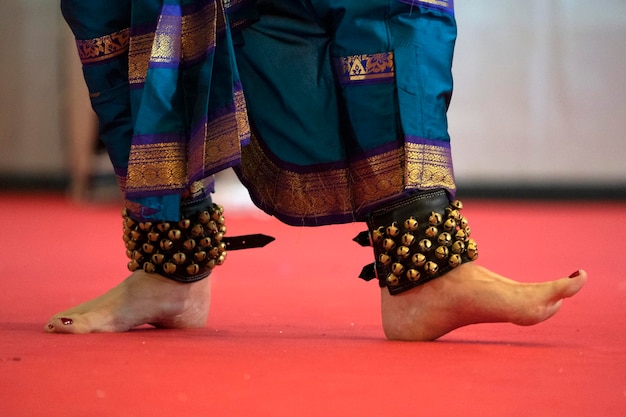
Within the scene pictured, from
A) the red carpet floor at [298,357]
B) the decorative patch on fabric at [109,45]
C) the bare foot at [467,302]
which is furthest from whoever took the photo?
the decorative patch on fabric at [109,45]

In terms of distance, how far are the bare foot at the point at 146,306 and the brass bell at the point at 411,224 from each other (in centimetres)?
36

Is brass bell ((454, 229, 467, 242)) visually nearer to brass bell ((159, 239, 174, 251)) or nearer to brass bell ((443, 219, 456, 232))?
brass bell ((443, 219, 456, 232))

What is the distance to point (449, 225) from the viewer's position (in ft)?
4.29

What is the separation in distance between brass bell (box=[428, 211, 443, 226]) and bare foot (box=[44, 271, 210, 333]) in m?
0.39

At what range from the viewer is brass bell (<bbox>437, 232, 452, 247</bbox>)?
1307 millimetres

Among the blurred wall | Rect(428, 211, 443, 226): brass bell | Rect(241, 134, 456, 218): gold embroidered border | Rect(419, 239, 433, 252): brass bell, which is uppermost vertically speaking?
the blurred wall

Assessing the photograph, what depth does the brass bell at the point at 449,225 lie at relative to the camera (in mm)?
1308

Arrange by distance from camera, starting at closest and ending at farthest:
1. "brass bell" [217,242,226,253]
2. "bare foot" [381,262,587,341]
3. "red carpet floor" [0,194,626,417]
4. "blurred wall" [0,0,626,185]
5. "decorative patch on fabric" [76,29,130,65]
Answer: "red carpet floor" [0,194,626,417], "bare foot" [381,262,587,341], "decorative patch on fabric" [76,29,130,65], "brass bell" [217,242,226,253], "blurred wall" [0,0,626,185]

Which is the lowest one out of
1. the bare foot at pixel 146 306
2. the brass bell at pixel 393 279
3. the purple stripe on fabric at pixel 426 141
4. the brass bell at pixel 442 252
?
the bare foot at pixel 146 306

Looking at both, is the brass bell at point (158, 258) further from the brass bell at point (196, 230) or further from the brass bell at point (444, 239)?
the brass bell at point (444, 239)

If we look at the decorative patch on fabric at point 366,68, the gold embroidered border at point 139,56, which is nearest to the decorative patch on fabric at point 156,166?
the gold embroidered border at point 139,56

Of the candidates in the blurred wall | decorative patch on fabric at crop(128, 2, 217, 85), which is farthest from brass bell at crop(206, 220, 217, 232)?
the blurred wall

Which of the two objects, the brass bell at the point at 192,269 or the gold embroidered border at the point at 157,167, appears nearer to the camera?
the gold embroidered border at the point at 157,167

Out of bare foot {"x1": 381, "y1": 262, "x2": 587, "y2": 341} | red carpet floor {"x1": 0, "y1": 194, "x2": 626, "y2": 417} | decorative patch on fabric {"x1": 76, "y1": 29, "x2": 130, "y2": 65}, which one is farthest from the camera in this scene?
decorative patch on fabric {"x1": 76, "y1": 29, "x2": 130, "y2": 65}
